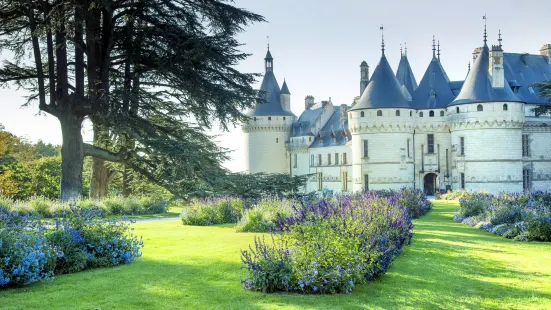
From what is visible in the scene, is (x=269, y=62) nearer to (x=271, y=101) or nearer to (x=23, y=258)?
(x=271, y=101)

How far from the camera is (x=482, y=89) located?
35.6 m

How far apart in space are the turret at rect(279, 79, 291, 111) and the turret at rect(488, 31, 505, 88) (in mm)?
20737

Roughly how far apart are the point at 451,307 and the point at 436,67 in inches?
1460

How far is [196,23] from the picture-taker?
1931cm

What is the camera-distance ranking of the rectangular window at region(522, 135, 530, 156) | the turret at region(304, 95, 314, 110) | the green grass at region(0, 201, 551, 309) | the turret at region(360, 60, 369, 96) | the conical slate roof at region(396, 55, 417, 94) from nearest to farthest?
the green grass at region(0, 201, 551, 309) → the rectangular window at region(522, 135, 530, 156) → the conical slate roof at region(396, 55, 417, 94) → the turret at region(360, 60, 369, 96) → the turret at region(304, 95, 314, 110)

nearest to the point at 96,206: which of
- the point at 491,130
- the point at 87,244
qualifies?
the point at 87,244

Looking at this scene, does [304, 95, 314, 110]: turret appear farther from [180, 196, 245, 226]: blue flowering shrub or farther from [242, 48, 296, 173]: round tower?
[180, 196, 245, 226]: blue flowering shrub

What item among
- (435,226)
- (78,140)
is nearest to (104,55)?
(78,140)

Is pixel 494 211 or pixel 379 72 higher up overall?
pixel 379 72

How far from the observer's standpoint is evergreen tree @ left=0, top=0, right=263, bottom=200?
18156 millimetres

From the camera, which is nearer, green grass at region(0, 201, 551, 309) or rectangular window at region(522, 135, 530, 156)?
green grass at region(0, 201, 551, 309)

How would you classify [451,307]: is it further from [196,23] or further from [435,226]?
[196,23]

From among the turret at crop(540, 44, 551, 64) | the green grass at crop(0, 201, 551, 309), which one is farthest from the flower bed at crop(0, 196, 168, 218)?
the turret at crop(540, 44, 551, 64)

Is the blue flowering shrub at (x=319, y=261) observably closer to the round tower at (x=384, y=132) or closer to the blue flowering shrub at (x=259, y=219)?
the blue flowering shrub at (x=259, y=219)
